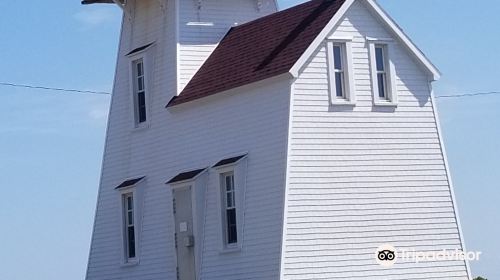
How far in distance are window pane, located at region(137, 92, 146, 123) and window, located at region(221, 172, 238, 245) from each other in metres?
5.11

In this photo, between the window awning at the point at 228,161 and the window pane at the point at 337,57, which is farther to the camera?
the window awning at the point at 228,161

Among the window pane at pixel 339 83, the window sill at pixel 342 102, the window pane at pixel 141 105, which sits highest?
the window pane at pixel 141 105

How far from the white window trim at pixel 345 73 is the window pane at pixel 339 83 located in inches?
3.4

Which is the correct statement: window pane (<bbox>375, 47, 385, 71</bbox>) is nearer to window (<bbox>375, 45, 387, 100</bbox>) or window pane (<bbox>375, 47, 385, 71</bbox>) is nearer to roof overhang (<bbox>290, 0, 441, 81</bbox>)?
window (<bbox>375, 45, 387, 100</bbox>)

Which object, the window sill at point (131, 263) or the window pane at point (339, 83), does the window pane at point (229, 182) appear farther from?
the window sill at point (131, 263)

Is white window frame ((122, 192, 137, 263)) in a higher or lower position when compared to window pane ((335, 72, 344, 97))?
lower

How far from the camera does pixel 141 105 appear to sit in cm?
3753

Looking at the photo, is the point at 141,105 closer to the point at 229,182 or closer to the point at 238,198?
the point at 229,182

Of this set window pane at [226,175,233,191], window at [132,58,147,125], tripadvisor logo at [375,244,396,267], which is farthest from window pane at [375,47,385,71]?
window at [132,58,147,125]

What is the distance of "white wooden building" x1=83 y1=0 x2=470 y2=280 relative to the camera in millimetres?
30891

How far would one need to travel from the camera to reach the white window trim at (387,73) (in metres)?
32.3

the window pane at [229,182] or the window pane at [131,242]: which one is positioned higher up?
the window pane at [229,182]

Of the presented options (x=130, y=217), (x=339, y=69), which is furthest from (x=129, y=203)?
(x=339, y=69)

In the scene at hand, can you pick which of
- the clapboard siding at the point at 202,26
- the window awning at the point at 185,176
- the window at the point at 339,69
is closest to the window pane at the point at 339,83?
the window at the point at 339,69
